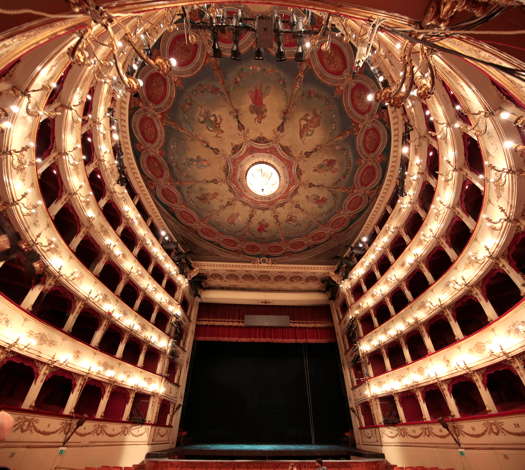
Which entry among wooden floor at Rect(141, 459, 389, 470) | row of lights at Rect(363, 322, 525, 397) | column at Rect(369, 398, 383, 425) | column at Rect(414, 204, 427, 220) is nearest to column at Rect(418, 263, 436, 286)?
column at Rect(414, 204, 427, 220)

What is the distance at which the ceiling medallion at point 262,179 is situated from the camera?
57.1ft

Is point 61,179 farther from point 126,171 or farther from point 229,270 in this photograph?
point 229,270

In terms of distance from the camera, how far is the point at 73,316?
971 centimetres

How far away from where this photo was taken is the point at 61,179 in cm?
956

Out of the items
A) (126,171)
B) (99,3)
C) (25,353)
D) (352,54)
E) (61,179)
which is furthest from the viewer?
(126,171)

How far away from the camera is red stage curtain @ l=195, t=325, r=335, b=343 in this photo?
19.0m

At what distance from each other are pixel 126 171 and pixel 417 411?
20627 mm

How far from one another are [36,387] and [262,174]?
15.6 meters

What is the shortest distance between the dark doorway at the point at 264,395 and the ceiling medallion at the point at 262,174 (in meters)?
12.9

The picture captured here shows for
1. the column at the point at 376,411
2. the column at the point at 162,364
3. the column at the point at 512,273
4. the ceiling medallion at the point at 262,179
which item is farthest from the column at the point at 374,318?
the column at the point at 162,364

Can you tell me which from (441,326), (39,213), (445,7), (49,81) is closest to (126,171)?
(39,213)

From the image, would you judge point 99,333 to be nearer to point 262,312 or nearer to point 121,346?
point 121,346

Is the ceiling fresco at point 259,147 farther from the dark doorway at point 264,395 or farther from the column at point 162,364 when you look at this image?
the dark doorway at point 264,395

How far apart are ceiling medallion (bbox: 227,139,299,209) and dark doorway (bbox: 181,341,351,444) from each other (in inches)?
508
